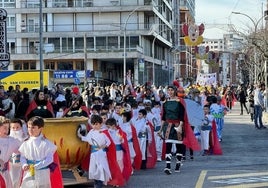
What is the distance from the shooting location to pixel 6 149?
8469 mm

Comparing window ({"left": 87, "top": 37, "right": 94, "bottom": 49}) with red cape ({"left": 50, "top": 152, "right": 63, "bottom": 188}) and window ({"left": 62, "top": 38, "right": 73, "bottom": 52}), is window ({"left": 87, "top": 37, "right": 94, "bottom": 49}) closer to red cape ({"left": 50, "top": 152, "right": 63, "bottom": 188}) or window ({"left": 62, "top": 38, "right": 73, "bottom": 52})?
window ({"left": 62, "top": 38, "right": 73, "bottom": 52})

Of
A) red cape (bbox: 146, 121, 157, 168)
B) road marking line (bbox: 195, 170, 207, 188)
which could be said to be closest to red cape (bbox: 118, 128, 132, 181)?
road marking line (bbox: 195, 170, 207, 188)

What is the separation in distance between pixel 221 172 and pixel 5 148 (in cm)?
Result: 593

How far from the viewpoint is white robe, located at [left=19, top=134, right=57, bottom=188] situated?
820 cm

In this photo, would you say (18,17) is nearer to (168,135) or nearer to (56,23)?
(56,23)

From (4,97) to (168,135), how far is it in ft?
18.0

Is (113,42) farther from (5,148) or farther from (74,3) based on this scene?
(5,148)

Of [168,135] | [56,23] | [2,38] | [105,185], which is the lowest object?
[105,185]

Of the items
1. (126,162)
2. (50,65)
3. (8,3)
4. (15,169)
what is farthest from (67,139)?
(8,3)

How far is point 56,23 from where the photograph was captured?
6694 cm

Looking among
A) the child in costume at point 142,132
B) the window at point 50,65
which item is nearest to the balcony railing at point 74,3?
the window at point 50,65

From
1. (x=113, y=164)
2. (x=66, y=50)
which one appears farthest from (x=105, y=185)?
(x=66, y=50)

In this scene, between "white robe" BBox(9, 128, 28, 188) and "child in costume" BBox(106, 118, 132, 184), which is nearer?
"white robe" BBox(9, 128, 28, 188)

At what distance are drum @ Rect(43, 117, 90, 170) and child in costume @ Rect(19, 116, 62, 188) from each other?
2233mm
